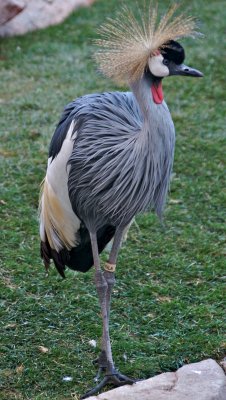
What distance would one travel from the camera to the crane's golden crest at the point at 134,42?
3.26 metres

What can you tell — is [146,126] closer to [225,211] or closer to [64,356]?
[64,356]

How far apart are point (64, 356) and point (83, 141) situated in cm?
103

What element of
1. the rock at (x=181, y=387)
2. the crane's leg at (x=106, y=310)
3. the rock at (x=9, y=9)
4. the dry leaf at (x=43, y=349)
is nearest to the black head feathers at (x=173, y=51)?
the crane's leg at (x=106, y=310)

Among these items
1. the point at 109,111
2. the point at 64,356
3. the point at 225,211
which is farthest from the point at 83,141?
the point at 225,211

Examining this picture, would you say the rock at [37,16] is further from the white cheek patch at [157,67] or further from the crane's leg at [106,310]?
the white cheek patch at [157,67]

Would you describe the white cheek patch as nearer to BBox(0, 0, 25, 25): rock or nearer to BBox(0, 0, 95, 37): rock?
BBox(0, 0, 25, 25): rock

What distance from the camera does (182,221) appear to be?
515 cm

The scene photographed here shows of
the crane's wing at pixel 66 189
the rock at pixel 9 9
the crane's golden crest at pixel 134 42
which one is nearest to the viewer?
the crane's golden crest at pixel 134 42

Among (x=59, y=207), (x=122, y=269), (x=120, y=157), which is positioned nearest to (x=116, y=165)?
(x=120, y=157)

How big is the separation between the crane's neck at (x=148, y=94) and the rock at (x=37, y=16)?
5.17 m

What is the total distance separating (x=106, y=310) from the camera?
3.65 metres

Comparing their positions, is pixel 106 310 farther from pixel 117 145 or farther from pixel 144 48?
pixel 144 48

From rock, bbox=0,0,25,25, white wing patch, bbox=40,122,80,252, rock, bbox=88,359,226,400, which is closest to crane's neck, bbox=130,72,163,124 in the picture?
white wing patch, bbox=40,122,80,252

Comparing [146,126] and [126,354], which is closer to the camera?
[146,126]
